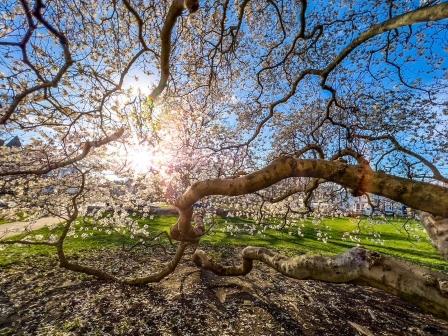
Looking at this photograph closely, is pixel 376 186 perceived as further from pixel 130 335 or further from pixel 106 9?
pixel 106 9

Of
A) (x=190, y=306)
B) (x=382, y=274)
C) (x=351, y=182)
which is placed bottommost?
(x=190, y=306)

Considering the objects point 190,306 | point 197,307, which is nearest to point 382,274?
Answer: point 197,307

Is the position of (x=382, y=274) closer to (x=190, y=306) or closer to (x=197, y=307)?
(x=197, y=307)

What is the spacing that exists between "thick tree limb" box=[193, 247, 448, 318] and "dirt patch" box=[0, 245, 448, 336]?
11.6 ft

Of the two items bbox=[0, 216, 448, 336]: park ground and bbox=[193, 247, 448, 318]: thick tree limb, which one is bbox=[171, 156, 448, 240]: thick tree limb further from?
bbox=[0, 216, 448, 336]: park ground

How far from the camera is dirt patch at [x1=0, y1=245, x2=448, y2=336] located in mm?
6168

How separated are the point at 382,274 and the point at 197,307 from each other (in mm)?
5403

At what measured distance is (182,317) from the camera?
6.57m

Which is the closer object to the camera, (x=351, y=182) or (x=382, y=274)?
(x=382, y=274)

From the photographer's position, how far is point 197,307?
707 cm

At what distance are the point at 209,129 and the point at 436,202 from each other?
13633 millimetres

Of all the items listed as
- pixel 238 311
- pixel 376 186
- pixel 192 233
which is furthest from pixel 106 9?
pixel 238 311

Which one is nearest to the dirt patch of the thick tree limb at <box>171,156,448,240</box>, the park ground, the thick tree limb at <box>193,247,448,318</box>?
the park ground

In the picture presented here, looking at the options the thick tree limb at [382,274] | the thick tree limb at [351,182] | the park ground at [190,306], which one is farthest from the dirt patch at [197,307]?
the thick tree limb at [351,182]
